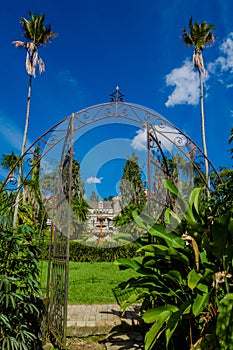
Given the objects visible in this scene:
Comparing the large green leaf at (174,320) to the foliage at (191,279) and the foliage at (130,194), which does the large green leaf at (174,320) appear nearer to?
the foliage at (191,279)

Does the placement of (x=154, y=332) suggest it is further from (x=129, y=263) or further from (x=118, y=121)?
(x=118, y=121)

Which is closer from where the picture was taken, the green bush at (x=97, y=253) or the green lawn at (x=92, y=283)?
the green lawn at (x=92, y=283)

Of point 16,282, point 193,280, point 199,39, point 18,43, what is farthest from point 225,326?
point 18,43

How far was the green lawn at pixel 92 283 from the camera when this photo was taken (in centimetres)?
464

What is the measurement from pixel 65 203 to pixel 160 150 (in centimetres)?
161

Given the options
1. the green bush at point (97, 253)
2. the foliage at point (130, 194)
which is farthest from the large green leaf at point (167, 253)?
the foliage at point (130, 194)

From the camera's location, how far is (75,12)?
4664 mm

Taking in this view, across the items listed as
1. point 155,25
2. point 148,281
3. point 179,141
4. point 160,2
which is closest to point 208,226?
point 148,281

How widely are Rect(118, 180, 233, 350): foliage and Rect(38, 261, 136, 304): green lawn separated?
1394 millimetres

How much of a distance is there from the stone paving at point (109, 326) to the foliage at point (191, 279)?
14.4 inches

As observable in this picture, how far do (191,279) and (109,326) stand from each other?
1.65 metres

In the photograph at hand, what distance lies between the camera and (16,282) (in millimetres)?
2400

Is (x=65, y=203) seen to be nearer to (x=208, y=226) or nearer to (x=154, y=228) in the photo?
(x=154, y=228)

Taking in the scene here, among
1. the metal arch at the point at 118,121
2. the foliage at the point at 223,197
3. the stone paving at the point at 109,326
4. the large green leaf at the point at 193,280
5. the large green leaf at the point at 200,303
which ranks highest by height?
the metal arch at the point at 118,121
